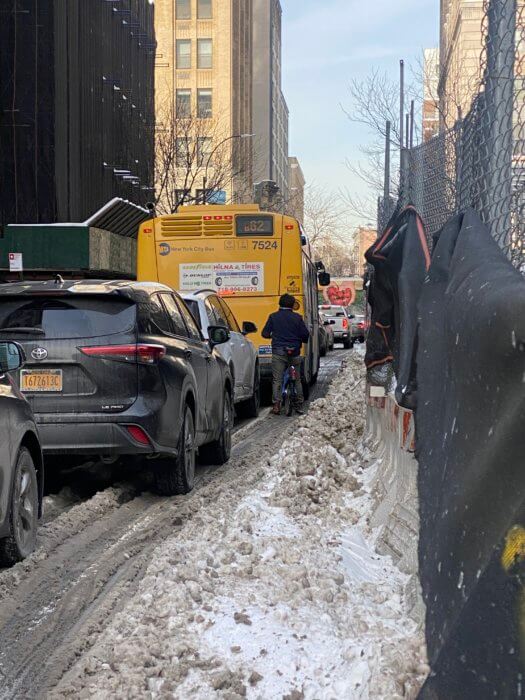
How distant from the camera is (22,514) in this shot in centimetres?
605

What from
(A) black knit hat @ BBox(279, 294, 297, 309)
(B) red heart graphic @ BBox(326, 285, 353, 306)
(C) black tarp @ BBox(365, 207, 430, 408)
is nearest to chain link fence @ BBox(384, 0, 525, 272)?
(C) black tarp @ BBox(365, 207, 430, 408)

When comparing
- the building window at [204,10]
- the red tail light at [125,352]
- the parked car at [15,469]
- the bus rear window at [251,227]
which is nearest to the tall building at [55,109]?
the bus rear window at [251,227]

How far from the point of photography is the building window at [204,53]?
7331cm

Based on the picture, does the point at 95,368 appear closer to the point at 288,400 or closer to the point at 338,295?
the point at 288,400

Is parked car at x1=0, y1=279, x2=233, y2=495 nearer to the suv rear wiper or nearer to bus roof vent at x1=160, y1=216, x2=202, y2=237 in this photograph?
the suv rear wiper

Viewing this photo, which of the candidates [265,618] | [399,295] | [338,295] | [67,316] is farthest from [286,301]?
[338,295]

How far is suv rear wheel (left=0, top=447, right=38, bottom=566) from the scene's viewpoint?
579 cm

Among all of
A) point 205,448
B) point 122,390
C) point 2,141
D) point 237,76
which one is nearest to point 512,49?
point 122,390

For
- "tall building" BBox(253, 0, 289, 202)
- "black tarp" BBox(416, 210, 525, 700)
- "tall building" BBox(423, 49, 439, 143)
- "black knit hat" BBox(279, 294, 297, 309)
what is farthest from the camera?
"tall building" BBox(253, 0, 289, 202)

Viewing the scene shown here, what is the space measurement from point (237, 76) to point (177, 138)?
32617 millimetres

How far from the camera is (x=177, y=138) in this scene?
44.9 meters

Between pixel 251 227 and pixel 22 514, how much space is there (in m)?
11.6

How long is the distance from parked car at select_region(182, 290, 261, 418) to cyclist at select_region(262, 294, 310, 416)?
637 mm

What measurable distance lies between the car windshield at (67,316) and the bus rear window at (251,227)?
373 inches
